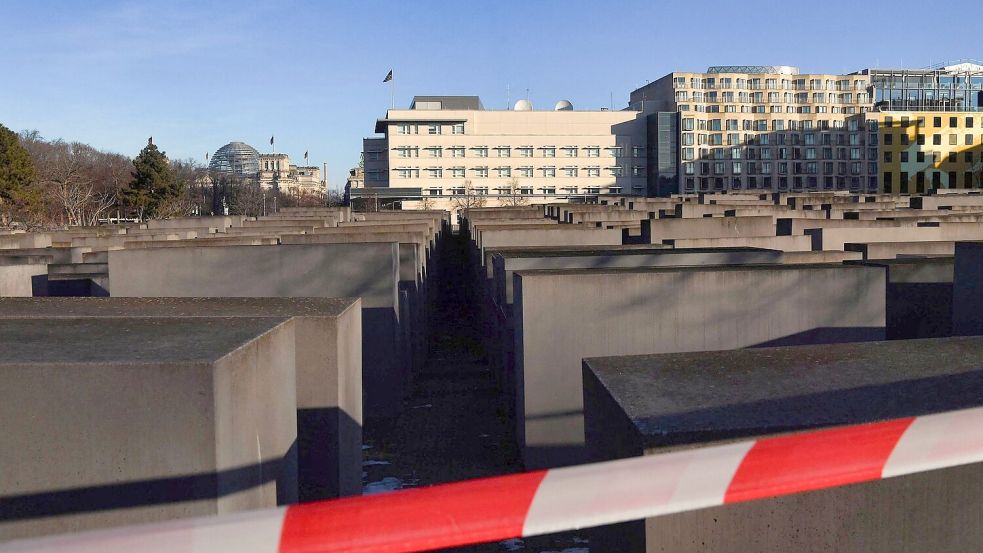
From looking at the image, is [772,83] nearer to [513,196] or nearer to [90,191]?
[513,196]

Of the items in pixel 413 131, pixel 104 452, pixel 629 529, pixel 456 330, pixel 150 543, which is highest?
pixel 413 131

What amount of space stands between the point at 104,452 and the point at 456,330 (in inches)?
714

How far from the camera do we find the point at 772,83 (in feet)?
370

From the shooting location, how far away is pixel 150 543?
1.95 meters

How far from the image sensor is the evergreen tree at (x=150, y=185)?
249 ft

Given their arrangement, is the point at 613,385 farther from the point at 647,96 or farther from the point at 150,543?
the point at 647,96

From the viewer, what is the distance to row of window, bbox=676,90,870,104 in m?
111

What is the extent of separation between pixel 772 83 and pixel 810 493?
116 metres

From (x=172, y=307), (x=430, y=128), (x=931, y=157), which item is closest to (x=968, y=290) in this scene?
(x=172, y=307)

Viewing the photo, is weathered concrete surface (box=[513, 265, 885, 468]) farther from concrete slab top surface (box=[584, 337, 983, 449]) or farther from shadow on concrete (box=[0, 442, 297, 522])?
shadow on concrete (box=[0, 442, 297, 522])

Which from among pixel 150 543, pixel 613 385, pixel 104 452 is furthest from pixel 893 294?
pixel 150 543

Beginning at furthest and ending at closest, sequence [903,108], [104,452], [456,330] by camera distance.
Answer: [903,108] → [456,330] → [104,452]

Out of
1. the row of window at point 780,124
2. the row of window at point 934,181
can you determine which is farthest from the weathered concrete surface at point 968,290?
the row of window at point 780,124

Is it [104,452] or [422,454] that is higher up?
[104,452]
